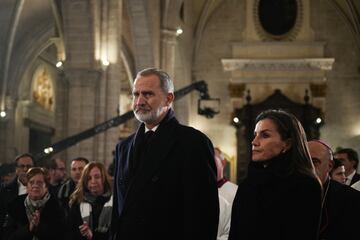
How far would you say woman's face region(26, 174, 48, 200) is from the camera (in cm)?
611

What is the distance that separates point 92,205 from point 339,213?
297 cm

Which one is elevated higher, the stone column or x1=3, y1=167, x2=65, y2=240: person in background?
the stone column

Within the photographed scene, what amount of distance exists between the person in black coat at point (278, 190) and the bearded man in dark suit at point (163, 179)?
38 cm

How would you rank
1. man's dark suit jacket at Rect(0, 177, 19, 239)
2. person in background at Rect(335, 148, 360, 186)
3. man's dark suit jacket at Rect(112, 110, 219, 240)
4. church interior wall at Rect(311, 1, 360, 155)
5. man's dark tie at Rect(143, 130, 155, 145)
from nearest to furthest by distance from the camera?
1. man's dark suit jacket at Rect(112, 110, 219, 240)
2. man's dark tie at Rect(143, 130, 155, 145)
3. man's dark suit jacket at Rect(0, 177, 19, 239)
4. person in background at Rect(335, 148, 360, 186)
5. church interior wall at Rect(311, 1, 360, 155)

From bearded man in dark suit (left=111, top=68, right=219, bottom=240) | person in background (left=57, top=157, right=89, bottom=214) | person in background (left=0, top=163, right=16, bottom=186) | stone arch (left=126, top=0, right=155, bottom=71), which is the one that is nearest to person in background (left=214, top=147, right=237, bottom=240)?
bearded man in dark suit (left=111, top=68, right=219, bottom=240)

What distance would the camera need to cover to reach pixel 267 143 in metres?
3.43

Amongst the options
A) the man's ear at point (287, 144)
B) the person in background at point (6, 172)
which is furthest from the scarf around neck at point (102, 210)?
the person in background at point (6, 172)

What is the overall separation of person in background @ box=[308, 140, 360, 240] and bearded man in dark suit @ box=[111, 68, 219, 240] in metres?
0.68

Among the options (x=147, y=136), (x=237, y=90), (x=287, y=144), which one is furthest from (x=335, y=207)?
(x=237, y=90)

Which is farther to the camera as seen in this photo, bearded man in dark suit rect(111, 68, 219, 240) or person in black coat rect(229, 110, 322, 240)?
bearded man in dark suit rect(111, 68, 219, 240)

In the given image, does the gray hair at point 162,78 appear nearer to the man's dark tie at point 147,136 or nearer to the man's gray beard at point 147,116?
the man's gray beard at point 147,116

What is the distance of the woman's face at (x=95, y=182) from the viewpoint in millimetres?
6371

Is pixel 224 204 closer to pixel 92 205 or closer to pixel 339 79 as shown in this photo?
pixel 92 205

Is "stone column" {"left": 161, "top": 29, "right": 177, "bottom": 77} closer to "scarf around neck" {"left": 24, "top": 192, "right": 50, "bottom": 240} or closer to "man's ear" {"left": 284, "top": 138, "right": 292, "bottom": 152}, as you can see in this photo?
"scarf around neck" {"left": 24, "top": 192, "right": 50, "bottom": 240}
